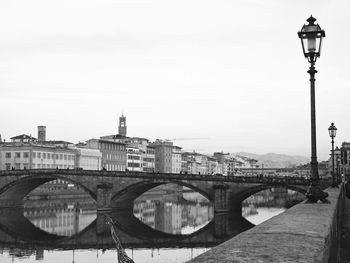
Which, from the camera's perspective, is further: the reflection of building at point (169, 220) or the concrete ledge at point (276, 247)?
the reflection of building at point (169, 220)

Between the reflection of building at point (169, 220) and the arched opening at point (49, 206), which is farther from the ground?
the arched opening at point (49, 206)

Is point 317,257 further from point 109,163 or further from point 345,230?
point 109,163

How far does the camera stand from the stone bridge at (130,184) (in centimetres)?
5556

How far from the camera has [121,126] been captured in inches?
6324

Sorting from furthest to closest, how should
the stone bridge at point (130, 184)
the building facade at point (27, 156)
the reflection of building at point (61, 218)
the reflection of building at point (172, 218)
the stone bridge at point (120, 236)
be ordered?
the building facade at point (27, 156)
the stone bridge at point (130, 184)
the reflection of building at point (172, 218)
the reflection of building at point (61, 218)
the stone bridge at point (120, 236)

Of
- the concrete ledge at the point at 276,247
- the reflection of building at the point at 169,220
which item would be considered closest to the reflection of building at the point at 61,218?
the reflection of building at the point at 169,220

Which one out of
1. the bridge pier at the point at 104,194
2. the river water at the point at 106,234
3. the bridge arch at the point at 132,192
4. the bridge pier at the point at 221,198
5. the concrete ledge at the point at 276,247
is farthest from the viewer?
the bridge pier at the point at 104,194

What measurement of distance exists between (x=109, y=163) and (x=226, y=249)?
110m

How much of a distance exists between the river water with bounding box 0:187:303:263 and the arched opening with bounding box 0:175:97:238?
0.31ft

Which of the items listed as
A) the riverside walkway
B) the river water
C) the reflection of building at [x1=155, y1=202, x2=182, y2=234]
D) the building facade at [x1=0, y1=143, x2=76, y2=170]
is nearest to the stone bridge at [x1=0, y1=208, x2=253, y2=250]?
the river water

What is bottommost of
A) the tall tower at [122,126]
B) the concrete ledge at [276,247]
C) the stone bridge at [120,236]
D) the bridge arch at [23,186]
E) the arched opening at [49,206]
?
the stone bridge at [120,236]

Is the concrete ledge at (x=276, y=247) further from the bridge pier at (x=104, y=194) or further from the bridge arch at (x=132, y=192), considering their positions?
the bridge pier at (x=104, y=194)

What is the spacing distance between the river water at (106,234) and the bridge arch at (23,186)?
12.0ft

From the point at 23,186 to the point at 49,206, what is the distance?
5.10 meters
